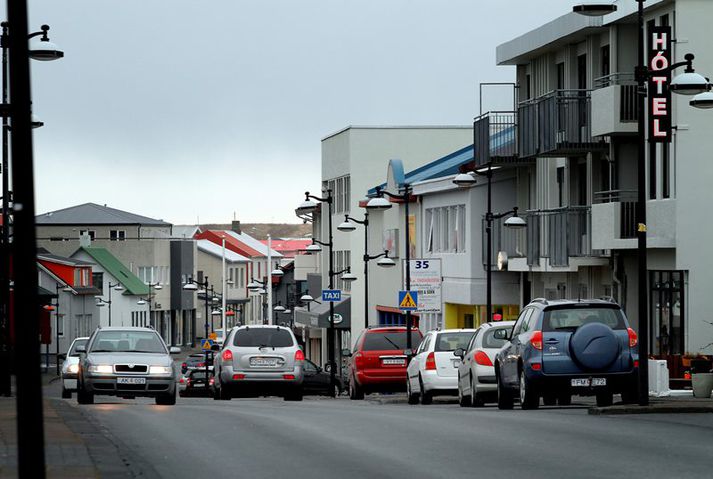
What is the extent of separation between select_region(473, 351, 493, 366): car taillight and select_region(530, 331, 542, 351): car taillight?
362cm

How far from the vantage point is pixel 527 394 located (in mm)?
24000

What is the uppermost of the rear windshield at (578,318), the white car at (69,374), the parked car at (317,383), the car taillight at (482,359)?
the rear windshield at (578,318)

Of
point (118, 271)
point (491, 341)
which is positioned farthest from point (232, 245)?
point (491, 341)

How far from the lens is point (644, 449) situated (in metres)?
15.4

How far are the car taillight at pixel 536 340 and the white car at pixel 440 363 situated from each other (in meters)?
7.02

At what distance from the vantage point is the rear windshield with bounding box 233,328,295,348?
32.2 metres

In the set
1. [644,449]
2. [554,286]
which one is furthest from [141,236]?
[644,449]

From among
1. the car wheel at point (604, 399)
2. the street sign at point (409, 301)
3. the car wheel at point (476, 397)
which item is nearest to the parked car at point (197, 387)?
the street sign at point (409, 301)

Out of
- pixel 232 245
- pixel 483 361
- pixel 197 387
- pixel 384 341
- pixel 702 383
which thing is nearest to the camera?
pixel 483 361

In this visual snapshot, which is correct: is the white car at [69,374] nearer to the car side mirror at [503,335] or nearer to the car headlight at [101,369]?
the car headlight at [101,369]

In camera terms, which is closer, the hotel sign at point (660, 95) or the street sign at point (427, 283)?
the hotel sign at point (660, 95)

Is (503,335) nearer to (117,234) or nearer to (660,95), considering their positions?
(660,95)

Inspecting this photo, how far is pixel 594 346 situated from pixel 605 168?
19.6m

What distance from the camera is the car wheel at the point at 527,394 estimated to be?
23.8m
